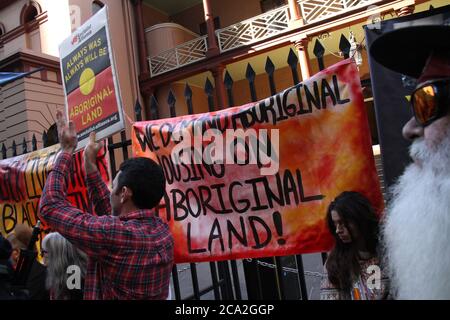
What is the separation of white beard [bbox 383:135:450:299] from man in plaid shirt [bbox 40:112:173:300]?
3.59ft

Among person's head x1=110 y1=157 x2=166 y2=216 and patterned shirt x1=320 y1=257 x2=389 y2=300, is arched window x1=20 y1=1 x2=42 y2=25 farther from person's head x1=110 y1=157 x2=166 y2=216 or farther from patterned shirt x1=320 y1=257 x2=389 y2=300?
patterned shirt x1=320 y1=257 x2=389 y2=300

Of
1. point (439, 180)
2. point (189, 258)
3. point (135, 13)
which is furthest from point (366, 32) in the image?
point (135, 13)

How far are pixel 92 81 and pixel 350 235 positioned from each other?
207 centimetres

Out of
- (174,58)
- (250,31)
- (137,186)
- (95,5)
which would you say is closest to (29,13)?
(95,5)

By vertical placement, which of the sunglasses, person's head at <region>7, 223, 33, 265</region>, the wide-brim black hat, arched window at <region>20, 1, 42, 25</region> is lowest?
person's head at <region>7, 223, 33, 265</region>

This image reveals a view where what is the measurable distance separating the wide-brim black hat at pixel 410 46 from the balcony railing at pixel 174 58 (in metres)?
13.8

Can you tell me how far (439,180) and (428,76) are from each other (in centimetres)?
39

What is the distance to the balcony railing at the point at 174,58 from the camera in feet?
49.5

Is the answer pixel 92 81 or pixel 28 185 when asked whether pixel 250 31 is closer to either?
pixel 28 185

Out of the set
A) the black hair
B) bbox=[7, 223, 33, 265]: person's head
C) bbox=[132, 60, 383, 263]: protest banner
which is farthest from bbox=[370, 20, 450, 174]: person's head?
bbox=[7, 223, 33, 265]: person's head

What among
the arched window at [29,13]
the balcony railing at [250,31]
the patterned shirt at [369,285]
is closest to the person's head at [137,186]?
the patterned shirt at [369,285]

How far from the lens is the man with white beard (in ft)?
4.09

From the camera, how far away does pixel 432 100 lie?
132cm

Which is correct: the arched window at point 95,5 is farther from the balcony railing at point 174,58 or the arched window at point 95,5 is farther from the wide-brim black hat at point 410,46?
the wide-brim black hat at point 410,46
